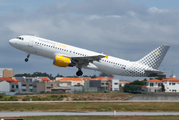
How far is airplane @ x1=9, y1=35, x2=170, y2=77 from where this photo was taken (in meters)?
48.0

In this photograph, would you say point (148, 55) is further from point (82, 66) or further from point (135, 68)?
point (82, 66)

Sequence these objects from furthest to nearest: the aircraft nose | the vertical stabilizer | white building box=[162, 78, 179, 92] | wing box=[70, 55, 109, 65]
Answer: white building box=[162, 78, 179, 92] → the vertical stabilizer → the aircraft nose → wing box=[70, 55, 109, 65]

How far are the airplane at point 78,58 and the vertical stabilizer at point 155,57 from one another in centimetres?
195

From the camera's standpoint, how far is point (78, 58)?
48062 millimetres

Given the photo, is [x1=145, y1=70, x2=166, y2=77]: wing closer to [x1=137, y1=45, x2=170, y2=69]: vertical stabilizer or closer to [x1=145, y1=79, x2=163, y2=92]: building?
[x1=137, y1=45, x2=170, y2=69]: vertical stabilizer

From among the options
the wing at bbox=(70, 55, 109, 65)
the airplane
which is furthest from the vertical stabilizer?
the wing at bbox=(70, 55, 109, 65)

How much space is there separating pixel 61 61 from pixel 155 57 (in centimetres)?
2144

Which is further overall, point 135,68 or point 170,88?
point 170,88

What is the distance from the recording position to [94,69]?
5134 centimetres

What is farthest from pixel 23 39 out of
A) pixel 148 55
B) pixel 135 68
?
pixel 148 55

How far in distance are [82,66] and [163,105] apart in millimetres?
22367

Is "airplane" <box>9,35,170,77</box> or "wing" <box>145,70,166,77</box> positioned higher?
"airplane" <box>9,35,170,77</box>

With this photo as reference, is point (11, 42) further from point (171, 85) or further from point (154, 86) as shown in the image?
point (171, 85)

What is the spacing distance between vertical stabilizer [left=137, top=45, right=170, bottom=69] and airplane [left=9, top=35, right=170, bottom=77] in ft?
6.40
